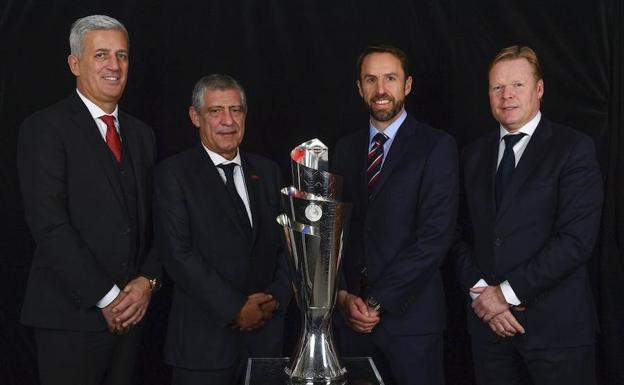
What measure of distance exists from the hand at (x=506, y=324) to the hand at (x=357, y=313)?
0.43 m

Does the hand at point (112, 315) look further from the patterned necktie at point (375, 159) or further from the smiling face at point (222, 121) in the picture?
the patterned necktie at point (375, 159)

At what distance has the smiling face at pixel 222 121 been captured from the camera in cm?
279

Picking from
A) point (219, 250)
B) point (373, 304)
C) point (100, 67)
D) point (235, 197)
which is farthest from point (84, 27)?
point (373, 304)

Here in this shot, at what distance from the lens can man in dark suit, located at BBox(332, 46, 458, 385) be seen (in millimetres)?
2658

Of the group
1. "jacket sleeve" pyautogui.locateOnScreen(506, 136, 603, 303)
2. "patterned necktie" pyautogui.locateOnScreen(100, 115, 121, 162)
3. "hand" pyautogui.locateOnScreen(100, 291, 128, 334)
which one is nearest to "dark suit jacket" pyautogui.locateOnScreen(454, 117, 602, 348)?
"jacket sleeve" pyautogui.locateOnScreen(506, 136, 603, 303)

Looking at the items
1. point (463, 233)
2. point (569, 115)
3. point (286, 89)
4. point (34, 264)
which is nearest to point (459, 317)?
point (463, 233)

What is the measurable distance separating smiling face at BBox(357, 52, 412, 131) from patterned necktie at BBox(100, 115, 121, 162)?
39.0 inches

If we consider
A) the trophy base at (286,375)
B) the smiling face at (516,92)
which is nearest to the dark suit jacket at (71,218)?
the trophy base at (286,375)

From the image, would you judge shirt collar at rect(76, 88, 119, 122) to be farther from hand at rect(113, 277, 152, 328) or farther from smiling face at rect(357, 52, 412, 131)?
smiling face at rect(357, 52, 412, 131)

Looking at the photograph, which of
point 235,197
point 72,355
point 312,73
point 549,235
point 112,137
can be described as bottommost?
point 72,355

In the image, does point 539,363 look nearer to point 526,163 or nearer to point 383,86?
point 526,163

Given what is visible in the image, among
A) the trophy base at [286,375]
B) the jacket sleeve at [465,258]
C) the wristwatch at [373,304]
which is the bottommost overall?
the trophy base at [286,375]

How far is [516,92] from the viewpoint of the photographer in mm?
2689

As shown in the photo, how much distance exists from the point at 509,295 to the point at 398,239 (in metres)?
0.45
